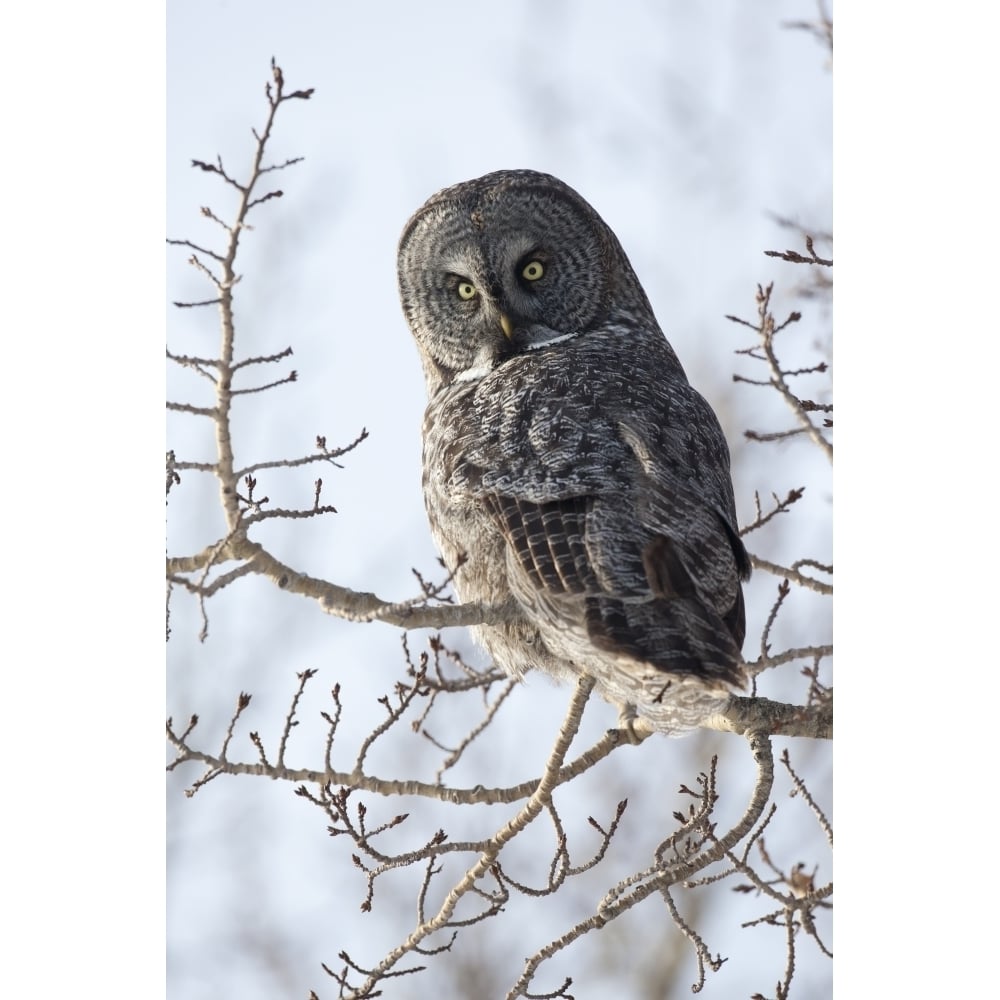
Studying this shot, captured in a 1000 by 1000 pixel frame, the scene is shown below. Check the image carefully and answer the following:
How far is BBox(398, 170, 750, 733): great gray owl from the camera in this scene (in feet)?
6.95

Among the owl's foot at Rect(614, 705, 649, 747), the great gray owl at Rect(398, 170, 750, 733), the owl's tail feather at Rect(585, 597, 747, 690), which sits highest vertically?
the great gray owl at Rect(398, 170, 750, 733)

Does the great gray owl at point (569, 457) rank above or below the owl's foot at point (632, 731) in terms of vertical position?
above

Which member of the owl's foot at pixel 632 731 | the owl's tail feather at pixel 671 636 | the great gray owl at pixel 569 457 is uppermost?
the great gray owl at pixel 569 457

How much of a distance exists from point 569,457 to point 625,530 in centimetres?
21

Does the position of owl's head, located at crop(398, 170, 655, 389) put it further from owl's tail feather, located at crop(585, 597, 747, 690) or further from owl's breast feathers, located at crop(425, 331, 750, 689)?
owl's tail feather, located at crop(585, 597, 747, 690)

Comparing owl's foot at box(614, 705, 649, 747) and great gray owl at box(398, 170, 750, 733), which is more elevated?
great gray owl at box(398, 170, 750, 733)

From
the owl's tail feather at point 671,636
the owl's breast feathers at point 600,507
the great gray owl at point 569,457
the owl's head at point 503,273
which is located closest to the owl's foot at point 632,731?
the great gray owl at point 569,457

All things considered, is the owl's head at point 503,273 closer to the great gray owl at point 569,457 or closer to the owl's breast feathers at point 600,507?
the great gray owl at point 569,457

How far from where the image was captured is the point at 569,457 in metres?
2.34

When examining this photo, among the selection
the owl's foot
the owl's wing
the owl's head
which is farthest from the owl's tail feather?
the owl's head

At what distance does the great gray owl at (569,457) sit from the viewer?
2119mm
